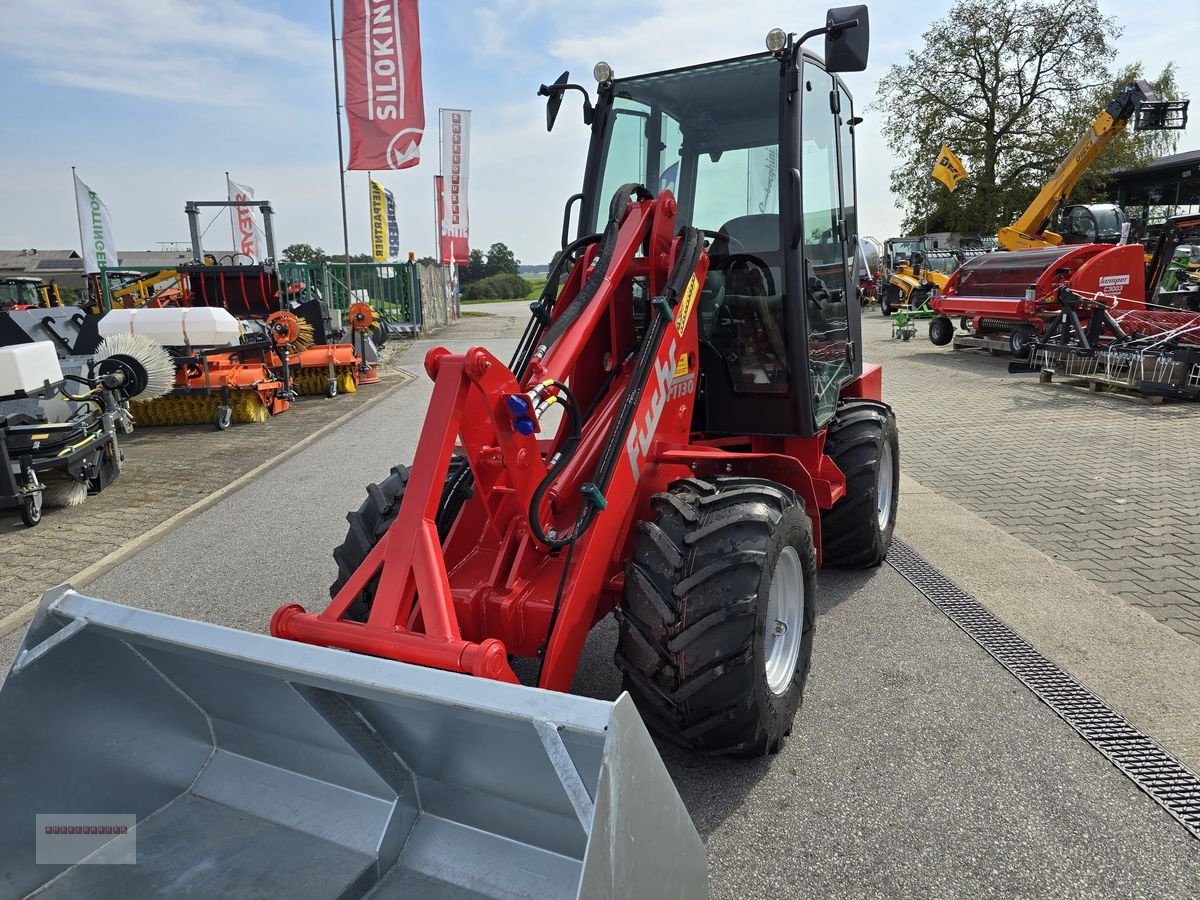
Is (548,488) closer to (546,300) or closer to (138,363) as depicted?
(546,300)

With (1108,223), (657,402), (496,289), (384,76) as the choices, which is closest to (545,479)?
(657,402)

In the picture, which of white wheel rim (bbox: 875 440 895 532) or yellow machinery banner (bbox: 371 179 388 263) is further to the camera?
yellow machinery banner (bbox: 371 179 388 263)

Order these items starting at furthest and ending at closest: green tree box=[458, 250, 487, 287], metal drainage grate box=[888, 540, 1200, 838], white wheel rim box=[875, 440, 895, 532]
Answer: green tree box=[458, 250, 487, 287] → white wheel rim box=[875, 440, 895, 532] → metal drainage grate box=[888, 540, 1200, 838]

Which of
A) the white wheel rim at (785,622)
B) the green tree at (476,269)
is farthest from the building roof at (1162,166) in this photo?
the green tree at (476,269)

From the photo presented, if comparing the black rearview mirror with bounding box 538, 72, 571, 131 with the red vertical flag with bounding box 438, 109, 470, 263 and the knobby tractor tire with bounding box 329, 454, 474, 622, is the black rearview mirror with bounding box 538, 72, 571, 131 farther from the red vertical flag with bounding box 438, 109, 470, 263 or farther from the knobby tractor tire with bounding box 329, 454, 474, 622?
the red vertical flag with bounding box 438, 109, 470, 263

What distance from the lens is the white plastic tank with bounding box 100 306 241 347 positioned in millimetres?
9961

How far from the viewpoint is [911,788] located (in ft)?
9.12

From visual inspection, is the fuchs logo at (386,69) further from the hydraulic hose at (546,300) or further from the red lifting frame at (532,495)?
the red lifting frame at (532,495)

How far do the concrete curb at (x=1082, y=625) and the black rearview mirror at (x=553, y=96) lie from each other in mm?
3462

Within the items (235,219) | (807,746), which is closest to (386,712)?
(807,746)

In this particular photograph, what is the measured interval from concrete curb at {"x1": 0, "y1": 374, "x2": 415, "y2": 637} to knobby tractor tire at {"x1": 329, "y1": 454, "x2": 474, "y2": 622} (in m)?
1.04

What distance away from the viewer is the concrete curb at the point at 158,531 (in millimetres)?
4520

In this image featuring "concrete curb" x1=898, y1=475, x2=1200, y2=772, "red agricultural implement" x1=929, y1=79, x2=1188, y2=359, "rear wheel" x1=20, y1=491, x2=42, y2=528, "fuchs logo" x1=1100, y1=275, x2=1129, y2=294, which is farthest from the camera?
"red agricultural implement" x1=929, y1=79, x2=1188, y2=359

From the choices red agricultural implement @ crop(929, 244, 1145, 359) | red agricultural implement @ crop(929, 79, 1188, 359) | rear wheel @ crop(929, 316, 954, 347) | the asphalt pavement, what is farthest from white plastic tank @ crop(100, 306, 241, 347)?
rear wheel @ crop(929, 316, 954, 347)
